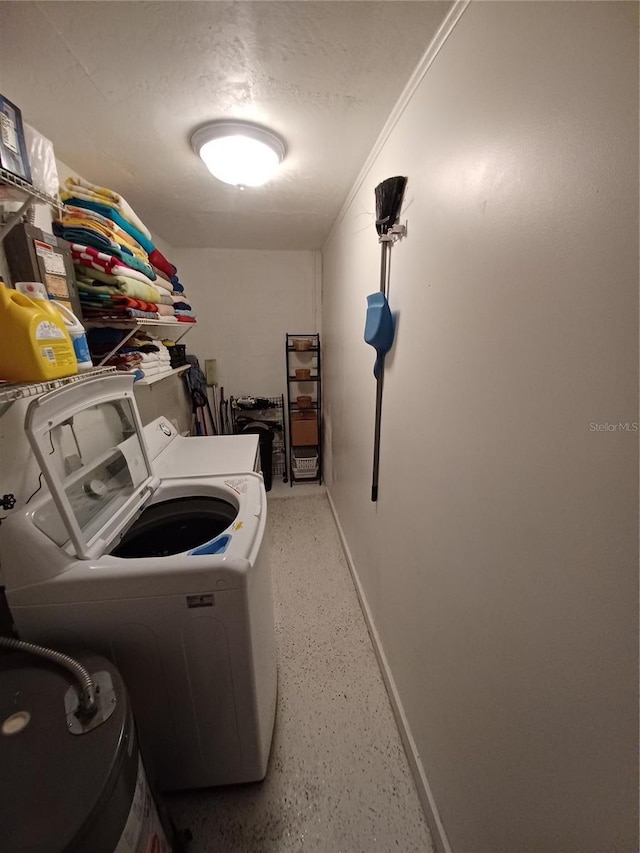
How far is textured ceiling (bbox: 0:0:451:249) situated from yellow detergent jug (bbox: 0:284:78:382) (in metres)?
0.78

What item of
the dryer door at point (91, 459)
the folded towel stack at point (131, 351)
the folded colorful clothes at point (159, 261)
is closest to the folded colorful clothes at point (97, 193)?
the folded colorful clothes at point (159, 261)

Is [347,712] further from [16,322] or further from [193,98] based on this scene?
[193,98]

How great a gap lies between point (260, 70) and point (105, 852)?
→ 6.61ft

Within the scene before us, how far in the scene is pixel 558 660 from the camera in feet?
1.92

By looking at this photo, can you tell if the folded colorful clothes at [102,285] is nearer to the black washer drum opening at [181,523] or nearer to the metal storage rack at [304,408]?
the black washer drum opening at [181,523]

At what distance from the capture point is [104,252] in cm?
140

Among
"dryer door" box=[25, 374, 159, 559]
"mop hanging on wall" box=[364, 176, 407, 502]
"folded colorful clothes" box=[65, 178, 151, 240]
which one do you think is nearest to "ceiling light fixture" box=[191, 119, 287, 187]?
"folded colorful clothes" box=[65, 178, 151, 240]

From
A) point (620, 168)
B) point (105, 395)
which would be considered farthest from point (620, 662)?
point (105, 395)

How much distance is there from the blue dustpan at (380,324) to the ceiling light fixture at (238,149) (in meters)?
0.84

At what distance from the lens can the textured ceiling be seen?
862 millimetres

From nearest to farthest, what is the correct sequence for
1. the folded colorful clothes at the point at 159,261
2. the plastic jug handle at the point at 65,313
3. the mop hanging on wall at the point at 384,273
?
the plastic jug handle at the point at 65,313 → the mop hanging on wall at the point at 384,273 → the folded colorful clothes at the point at 159,261

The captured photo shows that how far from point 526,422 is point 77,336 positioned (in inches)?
50.9

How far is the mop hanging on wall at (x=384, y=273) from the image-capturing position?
4.05 feet

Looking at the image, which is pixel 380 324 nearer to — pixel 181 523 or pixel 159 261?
pixel 181 523
